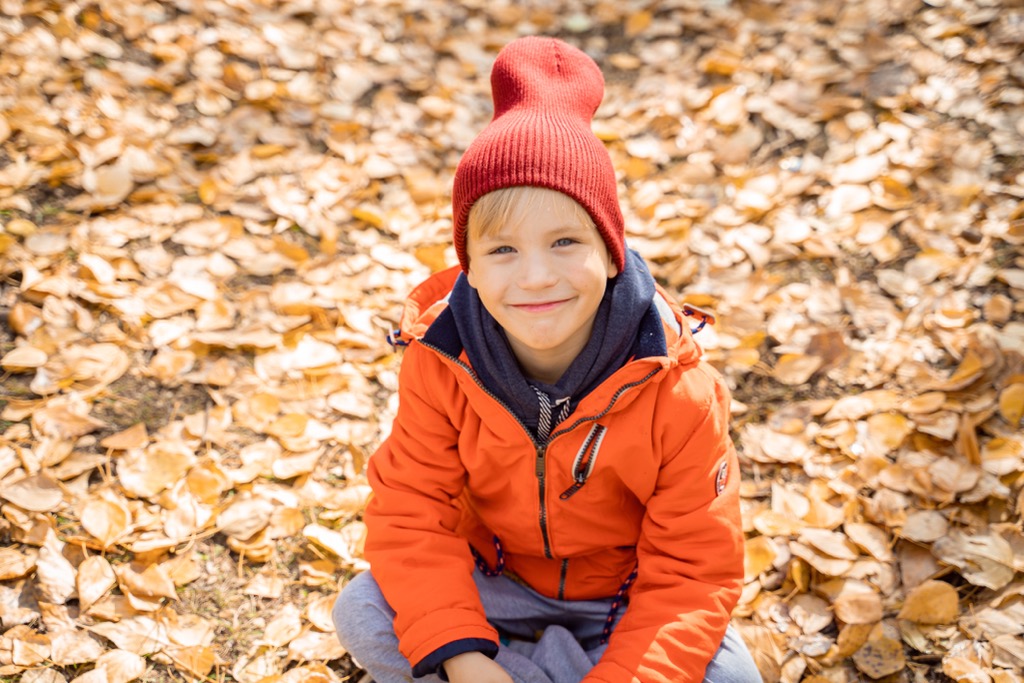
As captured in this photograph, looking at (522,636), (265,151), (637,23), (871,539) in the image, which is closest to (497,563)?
(522,636)

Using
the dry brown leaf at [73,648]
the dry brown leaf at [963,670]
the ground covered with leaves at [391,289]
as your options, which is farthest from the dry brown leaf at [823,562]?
the dry brown leaf at [73,648]

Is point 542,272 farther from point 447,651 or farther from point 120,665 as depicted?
point 120,665

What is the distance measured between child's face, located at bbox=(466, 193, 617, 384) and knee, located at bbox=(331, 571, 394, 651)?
2.09 feet

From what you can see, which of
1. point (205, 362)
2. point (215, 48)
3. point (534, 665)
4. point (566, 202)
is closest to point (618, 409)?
point (566, 202)

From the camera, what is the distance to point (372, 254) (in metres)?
2.83

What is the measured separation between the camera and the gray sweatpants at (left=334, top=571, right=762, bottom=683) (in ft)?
5.57

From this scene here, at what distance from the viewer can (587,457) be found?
162 cm

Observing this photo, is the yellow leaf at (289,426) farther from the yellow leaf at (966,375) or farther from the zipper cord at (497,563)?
the yellow leaf at (966,375)

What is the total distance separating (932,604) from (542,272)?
118 cm

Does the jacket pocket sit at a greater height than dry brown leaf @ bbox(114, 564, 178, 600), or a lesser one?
greater

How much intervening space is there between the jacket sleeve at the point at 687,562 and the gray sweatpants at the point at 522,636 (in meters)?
0.10

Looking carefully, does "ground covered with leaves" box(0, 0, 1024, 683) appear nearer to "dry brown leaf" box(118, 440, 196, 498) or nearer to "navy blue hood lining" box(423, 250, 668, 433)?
"dry brown leaf" box(118, 440, 196, 498)

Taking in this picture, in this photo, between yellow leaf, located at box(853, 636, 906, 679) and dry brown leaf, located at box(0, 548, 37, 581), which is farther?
dry brown leaf, located at box(0, 548, 37, 581)

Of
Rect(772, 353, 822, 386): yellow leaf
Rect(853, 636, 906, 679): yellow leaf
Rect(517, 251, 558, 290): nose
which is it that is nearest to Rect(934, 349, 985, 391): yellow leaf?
Rect(772, 353, 822, 386): yellow leaf
